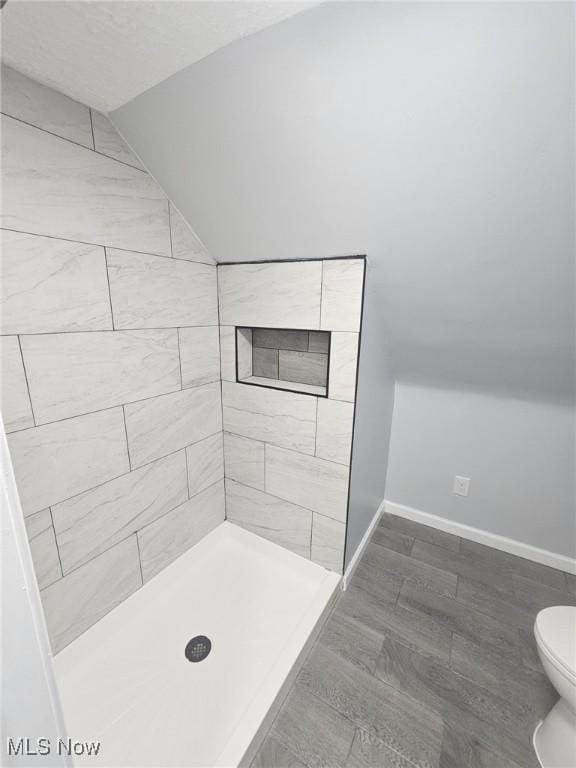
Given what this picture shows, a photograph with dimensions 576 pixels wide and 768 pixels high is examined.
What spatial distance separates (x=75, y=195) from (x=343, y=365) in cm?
115

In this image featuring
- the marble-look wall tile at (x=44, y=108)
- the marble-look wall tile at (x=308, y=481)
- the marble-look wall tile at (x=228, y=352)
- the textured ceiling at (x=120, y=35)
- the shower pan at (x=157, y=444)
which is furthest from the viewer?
the marble-look wall tile at (x=228, y=352)

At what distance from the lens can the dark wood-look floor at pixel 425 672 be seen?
106cm

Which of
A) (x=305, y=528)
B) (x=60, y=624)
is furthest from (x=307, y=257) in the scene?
(x=60, y=624)

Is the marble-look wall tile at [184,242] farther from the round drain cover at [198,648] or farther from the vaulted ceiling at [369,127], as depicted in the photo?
the round drain cover at [198,648]

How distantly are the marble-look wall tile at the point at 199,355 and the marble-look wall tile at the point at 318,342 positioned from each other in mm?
504

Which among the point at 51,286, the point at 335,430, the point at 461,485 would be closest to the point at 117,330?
the point at 51,286

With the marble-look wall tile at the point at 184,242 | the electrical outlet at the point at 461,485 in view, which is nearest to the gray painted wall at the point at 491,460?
the electrical outlet at the point at 461,485

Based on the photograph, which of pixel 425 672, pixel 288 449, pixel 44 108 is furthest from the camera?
pixel 288 449

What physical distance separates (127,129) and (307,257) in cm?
77

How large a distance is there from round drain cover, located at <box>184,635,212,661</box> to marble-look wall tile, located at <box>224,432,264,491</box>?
27.7 inches

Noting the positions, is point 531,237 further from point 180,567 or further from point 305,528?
point 180,567

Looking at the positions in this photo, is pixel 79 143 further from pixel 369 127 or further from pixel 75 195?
pixel 369 127

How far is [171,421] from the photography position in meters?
1.52

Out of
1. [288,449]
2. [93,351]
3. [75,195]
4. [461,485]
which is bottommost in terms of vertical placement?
[461,485]
